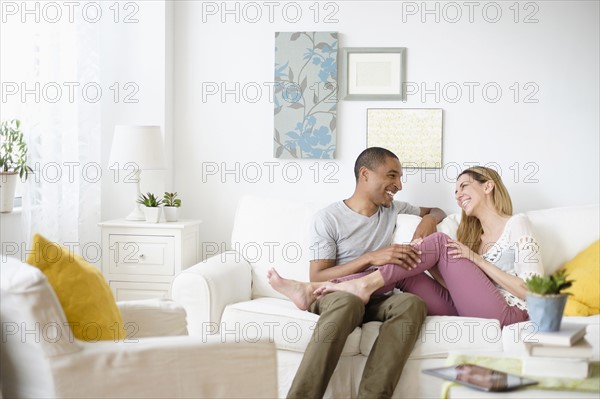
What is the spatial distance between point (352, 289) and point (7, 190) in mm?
1654

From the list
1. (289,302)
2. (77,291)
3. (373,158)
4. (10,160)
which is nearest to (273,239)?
(289,302)

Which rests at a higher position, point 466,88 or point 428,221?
point 466,88

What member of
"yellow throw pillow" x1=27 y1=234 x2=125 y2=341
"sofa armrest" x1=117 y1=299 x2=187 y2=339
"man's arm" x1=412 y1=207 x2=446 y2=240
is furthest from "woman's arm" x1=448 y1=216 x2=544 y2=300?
"yellow throw pillow" x1=27 y1=234 x2=125 y2=341

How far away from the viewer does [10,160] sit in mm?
3846

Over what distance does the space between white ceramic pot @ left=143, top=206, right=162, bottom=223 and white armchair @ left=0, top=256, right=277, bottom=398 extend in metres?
1.91

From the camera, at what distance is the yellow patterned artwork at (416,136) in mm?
4375

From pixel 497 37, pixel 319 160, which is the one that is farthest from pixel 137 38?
pixel 497 37

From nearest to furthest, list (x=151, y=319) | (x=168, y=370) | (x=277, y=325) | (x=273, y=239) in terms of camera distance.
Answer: (x=168, y=370)
(x=151, y=319)
(x=277, y=325)
(x=273, y=239)

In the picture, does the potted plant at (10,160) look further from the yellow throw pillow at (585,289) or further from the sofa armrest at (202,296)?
the yellow throw pillow at (585,289)

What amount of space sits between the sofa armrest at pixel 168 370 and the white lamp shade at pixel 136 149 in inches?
77.8

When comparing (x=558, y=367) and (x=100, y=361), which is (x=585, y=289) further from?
(x=100, y=361)

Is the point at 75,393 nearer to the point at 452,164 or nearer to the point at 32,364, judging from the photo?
the point at 32,364

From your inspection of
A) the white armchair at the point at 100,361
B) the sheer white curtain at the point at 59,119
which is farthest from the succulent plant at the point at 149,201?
the white armchair at the point at 100,361

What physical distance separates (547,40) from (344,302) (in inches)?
77.0
